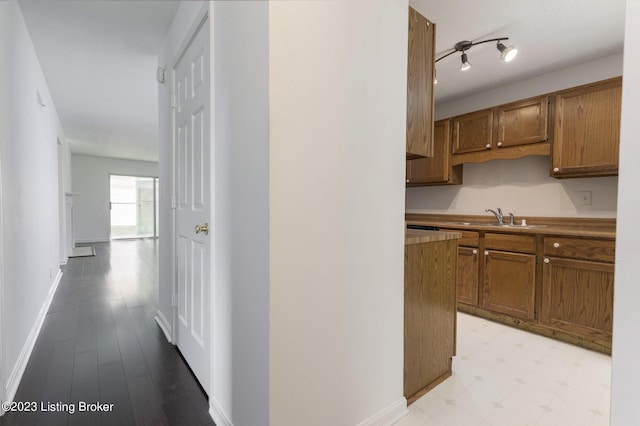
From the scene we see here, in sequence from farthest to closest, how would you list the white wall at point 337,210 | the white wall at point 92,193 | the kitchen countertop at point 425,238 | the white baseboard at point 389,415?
the white wall at point 92,193, the kitchen countertop at point 425,238, the white baseboard at point 389,415, the white wall at point 337,210

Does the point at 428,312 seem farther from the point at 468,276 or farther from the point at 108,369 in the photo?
the point at 108,369

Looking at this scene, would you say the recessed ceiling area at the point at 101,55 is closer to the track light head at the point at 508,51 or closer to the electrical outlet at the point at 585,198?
the track light head at the point at 508,51

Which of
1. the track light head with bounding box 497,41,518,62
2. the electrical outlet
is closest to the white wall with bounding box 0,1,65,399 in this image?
the track light head with bounding box 497,41,518,62

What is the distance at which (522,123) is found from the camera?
2.89 meters

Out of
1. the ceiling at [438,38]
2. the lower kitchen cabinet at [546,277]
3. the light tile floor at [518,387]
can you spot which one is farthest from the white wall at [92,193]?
the light tile floor at [518,387]

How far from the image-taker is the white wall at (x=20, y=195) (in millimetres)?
1634

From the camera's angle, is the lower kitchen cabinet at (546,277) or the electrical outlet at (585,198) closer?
the lower kitchen cabinet at (546,277)

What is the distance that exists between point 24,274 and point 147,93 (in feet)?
8.00

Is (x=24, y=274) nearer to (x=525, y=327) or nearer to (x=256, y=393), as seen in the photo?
(x=256, y=393)

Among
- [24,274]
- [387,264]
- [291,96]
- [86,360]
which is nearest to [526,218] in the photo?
[387,264]

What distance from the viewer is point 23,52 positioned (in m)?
2.12

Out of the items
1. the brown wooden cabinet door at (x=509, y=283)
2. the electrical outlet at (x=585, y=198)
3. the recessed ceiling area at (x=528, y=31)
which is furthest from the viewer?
the electrical outlet at (x=585, y=198)

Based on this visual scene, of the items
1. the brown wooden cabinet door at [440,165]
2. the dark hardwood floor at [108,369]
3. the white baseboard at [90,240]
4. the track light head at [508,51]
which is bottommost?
the dark hardwood floor at [108,369]

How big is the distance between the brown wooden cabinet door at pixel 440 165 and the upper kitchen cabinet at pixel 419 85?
1913 mm
